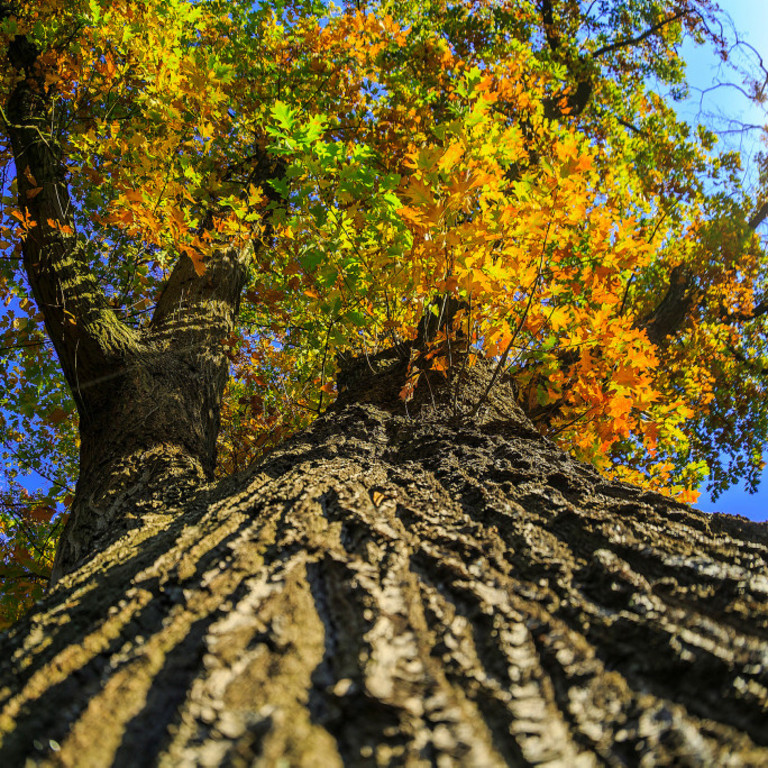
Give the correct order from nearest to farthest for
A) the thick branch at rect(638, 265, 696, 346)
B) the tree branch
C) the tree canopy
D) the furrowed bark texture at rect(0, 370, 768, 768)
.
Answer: the furrowed bark texture at rect(0, 370, 768, 768) < the tree canopy < the thick branch at rect(638, 265, 696, 346) < the tree branch

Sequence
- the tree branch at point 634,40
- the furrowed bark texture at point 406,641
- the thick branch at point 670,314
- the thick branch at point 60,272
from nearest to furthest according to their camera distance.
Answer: the furrowed bark texture at point 406,641, the thick branch at point 60,272, the thick branch at point 670,314, the tree branch at point 634,40

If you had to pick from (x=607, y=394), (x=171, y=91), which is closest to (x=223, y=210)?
(x=171, y=91)

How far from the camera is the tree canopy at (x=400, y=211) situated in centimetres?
212

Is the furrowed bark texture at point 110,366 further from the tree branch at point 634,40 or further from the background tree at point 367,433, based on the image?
the tree branch at point 634,40

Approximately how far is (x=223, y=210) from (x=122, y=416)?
2.94 m

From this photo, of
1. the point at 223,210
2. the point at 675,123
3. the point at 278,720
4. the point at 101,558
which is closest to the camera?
the point at 278,720

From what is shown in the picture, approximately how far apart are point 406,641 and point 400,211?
5.55ft

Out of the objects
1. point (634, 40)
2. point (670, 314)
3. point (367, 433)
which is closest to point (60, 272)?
point (367, 433)

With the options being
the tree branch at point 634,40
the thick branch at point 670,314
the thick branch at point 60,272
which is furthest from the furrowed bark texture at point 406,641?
the tree branch at point 634,40

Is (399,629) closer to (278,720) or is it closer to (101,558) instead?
(278,720)

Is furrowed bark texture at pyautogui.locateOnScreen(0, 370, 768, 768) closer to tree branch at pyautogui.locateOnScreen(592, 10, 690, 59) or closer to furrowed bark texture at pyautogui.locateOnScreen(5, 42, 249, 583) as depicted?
furrowed bark texture at pyautogui.locateOnScreen(5, 42, 249, 583)

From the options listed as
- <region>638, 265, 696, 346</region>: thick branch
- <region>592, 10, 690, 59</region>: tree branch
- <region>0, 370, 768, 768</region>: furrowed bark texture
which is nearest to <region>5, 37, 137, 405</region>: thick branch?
<region>0, 370, 768, 768</region>: furrowed bark texture

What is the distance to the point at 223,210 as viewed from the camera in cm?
483

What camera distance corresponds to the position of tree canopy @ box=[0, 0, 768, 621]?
2115 mm
